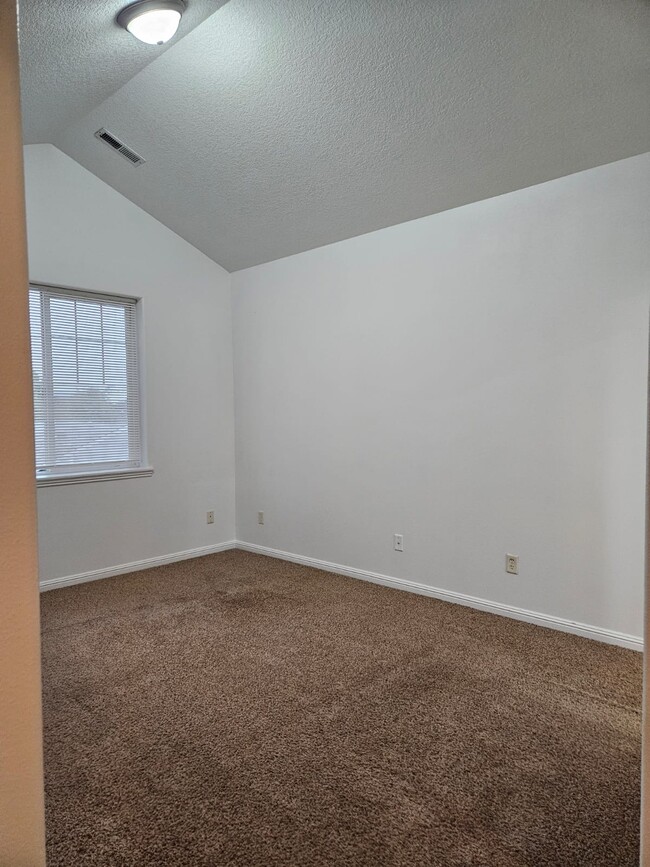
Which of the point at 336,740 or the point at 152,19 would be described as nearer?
the point at 336,740

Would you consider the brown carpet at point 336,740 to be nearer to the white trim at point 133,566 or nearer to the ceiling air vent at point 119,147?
the white trim at point 133,566

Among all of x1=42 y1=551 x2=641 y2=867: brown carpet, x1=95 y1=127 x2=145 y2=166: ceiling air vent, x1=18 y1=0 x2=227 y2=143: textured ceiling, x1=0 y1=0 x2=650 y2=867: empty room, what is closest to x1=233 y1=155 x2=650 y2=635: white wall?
x1=0 y1=0 x2=650 y2=867: empty room

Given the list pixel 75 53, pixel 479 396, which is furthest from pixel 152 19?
pixel 479 396

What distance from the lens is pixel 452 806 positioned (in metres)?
1.64

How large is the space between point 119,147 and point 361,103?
1.79 metres

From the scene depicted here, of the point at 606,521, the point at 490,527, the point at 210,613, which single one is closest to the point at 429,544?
the point at 490,527

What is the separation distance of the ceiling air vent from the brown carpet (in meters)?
3.06

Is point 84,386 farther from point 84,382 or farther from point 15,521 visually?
point 15,521

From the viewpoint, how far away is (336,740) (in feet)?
6.45

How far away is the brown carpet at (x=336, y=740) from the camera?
4.97 ft

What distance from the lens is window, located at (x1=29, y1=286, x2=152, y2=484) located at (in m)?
3.80

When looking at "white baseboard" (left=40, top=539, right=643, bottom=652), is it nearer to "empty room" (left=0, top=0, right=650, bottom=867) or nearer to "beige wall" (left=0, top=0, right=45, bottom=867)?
"empty room" (left=0, top=0, right=650, bottom=867)

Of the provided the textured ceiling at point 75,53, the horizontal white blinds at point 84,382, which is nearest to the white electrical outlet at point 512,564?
the horizontal white blinds at point 84,382

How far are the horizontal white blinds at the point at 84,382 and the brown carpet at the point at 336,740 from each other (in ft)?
4.19
